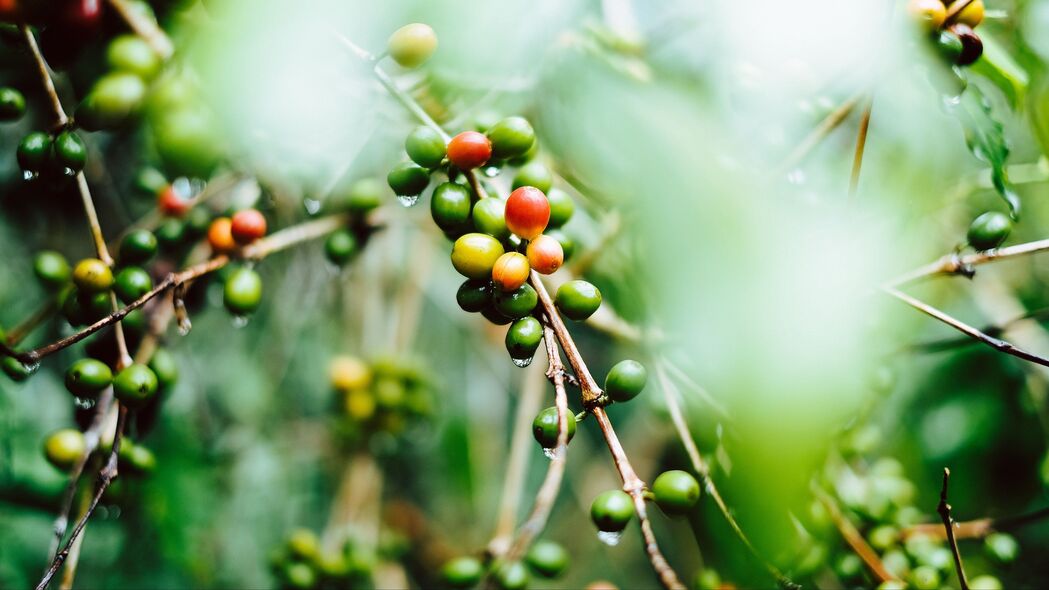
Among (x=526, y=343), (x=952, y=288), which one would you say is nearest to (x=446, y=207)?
(x=526, y=343)

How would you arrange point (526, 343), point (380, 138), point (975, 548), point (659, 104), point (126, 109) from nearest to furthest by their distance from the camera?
point (526, 343) → point (126, 109) → point (659, 104) → point (975, 548) → point (380, 138)

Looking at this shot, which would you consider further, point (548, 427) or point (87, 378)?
point (87, 378)

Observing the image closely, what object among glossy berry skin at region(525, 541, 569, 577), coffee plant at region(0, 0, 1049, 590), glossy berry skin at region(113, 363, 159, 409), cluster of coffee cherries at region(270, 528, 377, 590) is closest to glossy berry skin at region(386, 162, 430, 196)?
coffee plant at region(0, 0, 1049, 590)

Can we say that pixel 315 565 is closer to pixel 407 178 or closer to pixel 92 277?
pixel 92 277

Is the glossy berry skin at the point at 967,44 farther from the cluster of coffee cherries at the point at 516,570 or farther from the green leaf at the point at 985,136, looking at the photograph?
the cluster of coffee cherries at the point at 516,570

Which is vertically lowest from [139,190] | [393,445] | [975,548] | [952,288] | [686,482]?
[393,445]

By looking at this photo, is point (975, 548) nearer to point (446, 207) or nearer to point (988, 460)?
point (988, 460)

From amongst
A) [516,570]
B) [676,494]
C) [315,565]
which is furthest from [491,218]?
[315,565]
